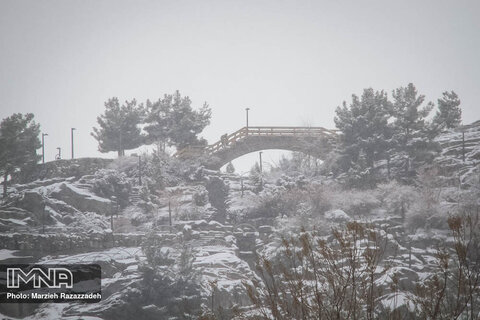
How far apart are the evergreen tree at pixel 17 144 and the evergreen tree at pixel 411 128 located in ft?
110

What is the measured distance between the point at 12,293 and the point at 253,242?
45.6 feet

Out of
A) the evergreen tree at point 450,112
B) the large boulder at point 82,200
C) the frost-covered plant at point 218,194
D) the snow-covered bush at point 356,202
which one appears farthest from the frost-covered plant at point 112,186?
the evergreen tree at point 450,112

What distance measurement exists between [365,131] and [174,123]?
Answer: 19.3 metres

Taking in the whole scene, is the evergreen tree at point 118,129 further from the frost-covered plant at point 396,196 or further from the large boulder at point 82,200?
the frost-covered plant at point 396,196

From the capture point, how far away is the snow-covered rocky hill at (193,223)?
15.5m

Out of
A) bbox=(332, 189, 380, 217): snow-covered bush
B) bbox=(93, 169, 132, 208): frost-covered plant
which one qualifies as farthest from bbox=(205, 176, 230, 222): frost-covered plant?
bbox=(332, 189, 380, 217): snow-covered bush

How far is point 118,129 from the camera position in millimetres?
36781

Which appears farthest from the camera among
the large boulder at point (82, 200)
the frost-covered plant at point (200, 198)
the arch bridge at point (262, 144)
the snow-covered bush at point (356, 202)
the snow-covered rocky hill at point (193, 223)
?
the arch bridge at point (262, 144)

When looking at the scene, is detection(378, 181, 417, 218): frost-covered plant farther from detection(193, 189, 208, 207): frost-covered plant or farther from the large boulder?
the large boulder

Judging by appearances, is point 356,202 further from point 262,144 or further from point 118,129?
point 118,129

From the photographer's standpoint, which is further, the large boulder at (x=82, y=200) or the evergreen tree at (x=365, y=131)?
the evergreen tree at (x=365, y=131)

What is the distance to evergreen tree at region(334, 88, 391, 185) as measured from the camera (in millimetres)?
29391

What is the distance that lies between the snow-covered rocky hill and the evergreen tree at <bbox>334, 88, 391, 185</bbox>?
3725 millimetres

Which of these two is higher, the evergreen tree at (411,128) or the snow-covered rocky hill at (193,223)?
the evergreen tree at (411,128)
